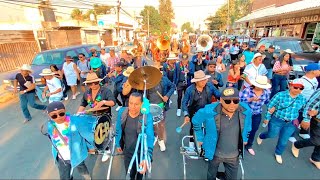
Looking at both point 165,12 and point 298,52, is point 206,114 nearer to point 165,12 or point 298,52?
point 298,52

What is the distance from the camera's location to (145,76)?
108 inches

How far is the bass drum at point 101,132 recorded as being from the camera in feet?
8.67

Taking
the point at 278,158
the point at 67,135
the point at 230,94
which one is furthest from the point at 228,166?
the point at 67,135

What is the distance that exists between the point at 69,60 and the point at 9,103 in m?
2.92

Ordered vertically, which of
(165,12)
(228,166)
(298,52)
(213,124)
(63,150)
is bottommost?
(228,166)

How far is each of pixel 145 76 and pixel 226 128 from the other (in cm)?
131

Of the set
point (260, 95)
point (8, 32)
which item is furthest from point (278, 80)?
point (8, 32)

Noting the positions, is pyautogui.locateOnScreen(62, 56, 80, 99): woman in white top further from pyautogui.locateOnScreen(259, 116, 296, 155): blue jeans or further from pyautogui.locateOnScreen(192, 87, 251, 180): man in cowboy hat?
pyautogui.locateOnScreen(259, 116, 296, 155): blue jeans

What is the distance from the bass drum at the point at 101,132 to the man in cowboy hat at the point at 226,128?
1.38m

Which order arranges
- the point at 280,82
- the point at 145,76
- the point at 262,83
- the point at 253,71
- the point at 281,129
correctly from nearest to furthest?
the point at 145,76, the point at 262,83, the point at 281,129, the point at 253,71, the point at 280,82

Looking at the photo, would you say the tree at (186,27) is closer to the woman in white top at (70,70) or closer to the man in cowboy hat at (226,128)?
the woman in white top at (70,70)

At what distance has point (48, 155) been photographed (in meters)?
3.99

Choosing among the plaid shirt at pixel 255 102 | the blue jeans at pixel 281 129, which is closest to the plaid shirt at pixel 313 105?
the blue jeans at pixel 281 129

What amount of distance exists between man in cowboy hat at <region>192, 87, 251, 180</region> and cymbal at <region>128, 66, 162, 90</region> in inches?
32.6
